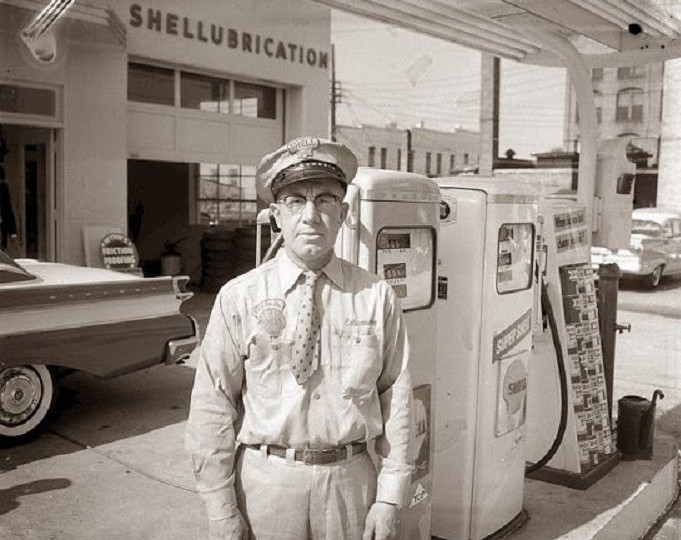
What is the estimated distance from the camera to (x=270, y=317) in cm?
230

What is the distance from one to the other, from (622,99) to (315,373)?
5415 cm

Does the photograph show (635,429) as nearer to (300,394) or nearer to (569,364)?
(569,364)

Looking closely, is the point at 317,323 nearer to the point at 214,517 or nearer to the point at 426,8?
the point at 214,517

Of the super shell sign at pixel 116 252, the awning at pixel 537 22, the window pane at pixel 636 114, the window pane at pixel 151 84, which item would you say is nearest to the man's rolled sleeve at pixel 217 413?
the awning at pixel 537 22

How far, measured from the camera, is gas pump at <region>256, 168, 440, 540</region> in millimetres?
3160

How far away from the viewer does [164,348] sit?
20.4 feet

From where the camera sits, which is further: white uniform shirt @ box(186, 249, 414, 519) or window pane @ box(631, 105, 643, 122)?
window pane @ box(631, 105, 643, 122)

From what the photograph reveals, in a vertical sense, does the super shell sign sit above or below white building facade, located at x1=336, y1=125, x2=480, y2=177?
below

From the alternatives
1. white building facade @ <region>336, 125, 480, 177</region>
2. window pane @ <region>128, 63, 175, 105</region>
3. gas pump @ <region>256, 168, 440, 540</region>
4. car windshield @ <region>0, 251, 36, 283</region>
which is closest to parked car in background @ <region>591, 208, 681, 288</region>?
window pane @ <region>128, 63, 175, 105</region>

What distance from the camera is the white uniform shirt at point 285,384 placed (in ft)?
7.41

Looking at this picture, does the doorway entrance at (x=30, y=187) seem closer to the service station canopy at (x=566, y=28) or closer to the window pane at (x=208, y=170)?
the window pane at (x=208, y=170)

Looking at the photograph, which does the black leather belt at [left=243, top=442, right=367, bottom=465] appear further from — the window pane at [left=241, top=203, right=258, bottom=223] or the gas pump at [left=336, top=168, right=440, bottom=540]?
the window pane at [left=241, top=203, right=258, bottom=223]

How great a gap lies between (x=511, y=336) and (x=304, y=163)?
1924mm

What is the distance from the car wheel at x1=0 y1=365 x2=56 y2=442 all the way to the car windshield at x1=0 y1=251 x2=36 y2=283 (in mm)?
601
